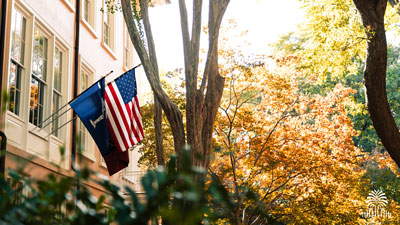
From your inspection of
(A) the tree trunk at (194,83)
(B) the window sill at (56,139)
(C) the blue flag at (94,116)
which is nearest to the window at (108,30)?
(B) the window sill at (56,139)

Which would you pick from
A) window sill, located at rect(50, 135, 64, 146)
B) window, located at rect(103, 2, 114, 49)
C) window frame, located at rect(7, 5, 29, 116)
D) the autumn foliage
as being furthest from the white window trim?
window frame, located at rect(7, 5, 29, 116)

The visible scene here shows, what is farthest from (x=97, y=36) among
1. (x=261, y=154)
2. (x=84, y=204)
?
(x=84, y=204)

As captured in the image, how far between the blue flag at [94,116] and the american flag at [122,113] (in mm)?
185

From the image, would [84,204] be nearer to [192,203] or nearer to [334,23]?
[192,203]

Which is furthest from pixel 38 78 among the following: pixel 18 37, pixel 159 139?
pixel 159 139

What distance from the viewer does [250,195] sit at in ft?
5.16

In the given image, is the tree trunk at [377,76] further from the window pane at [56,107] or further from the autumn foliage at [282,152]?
the window pane at [56,107]

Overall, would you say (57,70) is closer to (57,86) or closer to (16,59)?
(57,86)

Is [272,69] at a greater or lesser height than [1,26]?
greater

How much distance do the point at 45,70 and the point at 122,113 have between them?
2894 mm

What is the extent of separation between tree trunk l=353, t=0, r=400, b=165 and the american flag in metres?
4.60

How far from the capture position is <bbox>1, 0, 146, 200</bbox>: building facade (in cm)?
1127

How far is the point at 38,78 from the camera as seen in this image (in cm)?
1258

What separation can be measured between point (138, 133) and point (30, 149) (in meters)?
2.30
